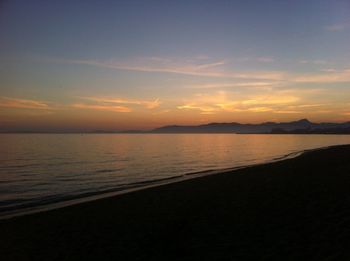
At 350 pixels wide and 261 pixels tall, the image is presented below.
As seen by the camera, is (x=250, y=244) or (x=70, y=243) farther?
(x=70, y=243)

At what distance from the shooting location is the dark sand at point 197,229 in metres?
8.98

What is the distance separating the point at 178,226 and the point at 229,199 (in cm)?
522

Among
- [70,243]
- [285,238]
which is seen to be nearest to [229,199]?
[285,238]

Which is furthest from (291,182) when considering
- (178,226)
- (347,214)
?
(178,226)

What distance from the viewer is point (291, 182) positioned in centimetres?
2056

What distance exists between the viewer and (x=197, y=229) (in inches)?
448

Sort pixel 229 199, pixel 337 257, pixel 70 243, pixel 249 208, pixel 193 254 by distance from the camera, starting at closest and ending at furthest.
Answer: pixel 337 257 → pixel 193 254 → pixel 70 243 → pixel 249 208 → pixel 229 199

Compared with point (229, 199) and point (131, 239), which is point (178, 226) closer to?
point (131, 239)

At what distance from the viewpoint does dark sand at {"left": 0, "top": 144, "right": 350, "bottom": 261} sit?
8984 millimetres

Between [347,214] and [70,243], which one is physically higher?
[347,214]

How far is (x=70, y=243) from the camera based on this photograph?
35.6 ft

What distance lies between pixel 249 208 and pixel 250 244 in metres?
4.74

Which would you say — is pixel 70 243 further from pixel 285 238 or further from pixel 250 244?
pixel 285 238

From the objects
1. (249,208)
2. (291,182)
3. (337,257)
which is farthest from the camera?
(291,182)
